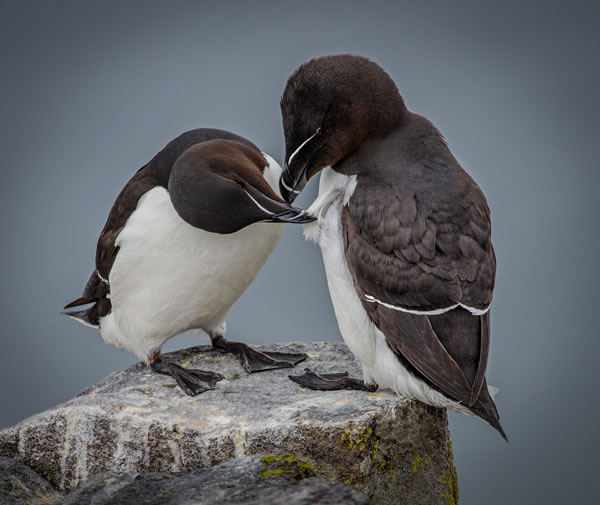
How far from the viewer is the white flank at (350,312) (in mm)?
3631

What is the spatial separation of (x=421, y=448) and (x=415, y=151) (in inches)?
56.5

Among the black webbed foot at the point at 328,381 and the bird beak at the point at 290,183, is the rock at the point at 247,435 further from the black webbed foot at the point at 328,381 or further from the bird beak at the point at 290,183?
the bird beak at the point at 290,183

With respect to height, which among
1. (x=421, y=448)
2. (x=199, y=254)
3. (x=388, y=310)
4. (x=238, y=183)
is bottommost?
(x=421, y=448)

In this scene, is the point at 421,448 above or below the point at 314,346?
below

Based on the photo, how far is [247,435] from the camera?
359 cm

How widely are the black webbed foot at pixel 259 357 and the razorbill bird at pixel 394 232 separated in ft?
2.46

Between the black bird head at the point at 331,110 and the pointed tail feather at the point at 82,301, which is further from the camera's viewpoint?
the pointed tail feather at the point at 82,301

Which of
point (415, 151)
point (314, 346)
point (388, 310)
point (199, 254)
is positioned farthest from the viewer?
point (314, 346)

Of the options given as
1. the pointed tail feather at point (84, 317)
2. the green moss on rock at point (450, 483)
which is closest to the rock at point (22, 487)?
the pointed tail feather at point (84, 317)

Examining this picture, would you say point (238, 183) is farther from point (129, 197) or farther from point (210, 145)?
point (129, 197)

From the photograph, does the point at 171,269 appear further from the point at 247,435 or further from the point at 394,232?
the point at 394,232

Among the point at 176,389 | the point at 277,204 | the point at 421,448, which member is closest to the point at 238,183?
the point at 277,204

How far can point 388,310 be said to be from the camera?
350 cm

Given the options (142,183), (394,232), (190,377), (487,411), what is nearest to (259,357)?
(190,377)
